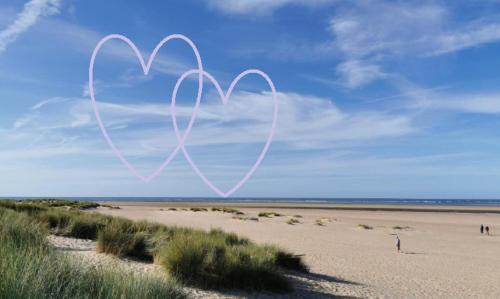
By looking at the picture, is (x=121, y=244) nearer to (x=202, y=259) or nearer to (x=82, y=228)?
→ (x=202, y=259)

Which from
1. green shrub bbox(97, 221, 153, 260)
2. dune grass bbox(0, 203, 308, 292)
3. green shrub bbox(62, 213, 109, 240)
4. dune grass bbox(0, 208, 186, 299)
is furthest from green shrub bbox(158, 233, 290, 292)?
green shrub bbox(62, 213, 109, 240)

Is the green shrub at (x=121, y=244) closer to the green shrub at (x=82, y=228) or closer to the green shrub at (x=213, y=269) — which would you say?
the green shrub at (x=213, y=269)

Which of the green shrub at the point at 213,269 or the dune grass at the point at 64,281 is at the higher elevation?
the dune grass at the point at 64,281

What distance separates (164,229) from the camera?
647 inches

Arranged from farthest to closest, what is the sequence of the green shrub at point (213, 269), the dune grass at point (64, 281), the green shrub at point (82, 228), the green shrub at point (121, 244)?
the green shrub at point (82, 228) < the green shrub at point (121, 244) < the green shrub at point (213, 269) < the dune grass at point (64, 281)

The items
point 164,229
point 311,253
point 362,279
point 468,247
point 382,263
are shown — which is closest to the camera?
point 362,279

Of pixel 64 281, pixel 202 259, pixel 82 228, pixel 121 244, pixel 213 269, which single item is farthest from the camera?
pixel 82 228

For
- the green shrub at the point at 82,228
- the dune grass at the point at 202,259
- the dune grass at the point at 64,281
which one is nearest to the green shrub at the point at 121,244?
the dune grass at the point at 202,259

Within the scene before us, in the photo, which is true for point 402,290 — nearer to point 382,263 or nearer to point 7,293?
point 382,263

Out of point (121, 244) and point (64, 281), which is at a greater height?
point (64, 281)

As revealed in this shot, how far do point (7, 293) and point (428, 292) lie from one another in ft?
37.7

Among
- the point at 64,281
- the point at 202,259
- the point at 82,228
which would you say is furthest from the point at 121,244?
the point at 64,281

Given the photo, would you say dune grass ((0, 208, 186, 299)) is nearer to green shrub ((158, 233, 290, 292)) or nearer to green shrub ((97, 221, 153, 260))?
green shrub ((158, 233, 290, 292))

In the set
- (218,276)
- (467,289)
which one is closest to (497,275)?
(467,289)
